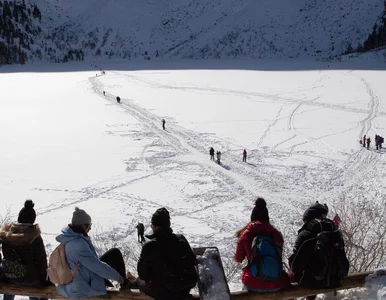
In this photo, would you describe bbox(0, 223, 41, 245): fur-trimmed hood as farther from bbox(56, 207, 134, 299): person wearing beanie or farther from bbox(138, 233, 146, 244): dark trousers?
bbox(138, 233, 146, 244): dark trousers

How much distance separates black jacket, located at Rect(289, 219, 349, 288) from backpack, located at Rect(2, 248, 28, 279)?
2964 millimetres

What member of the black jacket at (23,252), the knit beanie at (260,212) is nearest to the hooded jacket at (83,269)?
the black jacket at (23,252)

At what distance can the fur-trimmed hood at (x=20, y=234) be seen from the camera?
4863 mm

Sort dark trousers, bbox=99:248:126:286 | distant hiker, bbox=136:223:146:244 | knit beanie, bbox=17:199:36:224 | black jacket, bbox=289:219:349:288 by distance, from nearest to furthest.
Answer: black jacket, bbox=289:219:349:288
knit beanie, bbox=17:199:36:224
dark trousers, bbox=99:248:126:286
distant hiker, bbox=136:223:146:244

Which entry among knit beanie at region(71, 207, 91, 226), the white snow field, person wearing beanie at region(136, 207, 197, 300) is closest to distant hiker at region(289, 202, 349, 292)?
the white snow field

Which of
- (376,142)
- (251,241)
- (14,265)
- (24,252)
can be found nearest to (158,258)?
(251,241)

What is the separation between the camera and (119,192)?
19984 millimetres

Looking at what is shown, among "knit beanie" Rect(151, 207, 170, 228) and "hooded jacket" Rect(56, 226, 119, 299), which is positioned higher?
"knit beanie" Rect(151, 207, 170, 228)

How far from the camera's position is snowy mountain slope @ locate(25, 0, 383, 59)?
14338cm

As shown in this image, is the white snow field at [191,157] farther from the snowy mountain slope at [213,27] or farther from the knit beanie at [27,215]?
the snowy mountain slope at [213,27]

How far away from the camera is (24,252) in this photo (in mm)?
4938

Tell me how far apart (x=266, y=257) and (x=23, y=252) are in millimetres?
2666

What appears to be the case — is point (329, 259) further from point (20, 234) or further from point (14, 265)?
point (14, 265)

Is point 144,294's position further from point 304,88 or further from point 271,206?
point 304,88
